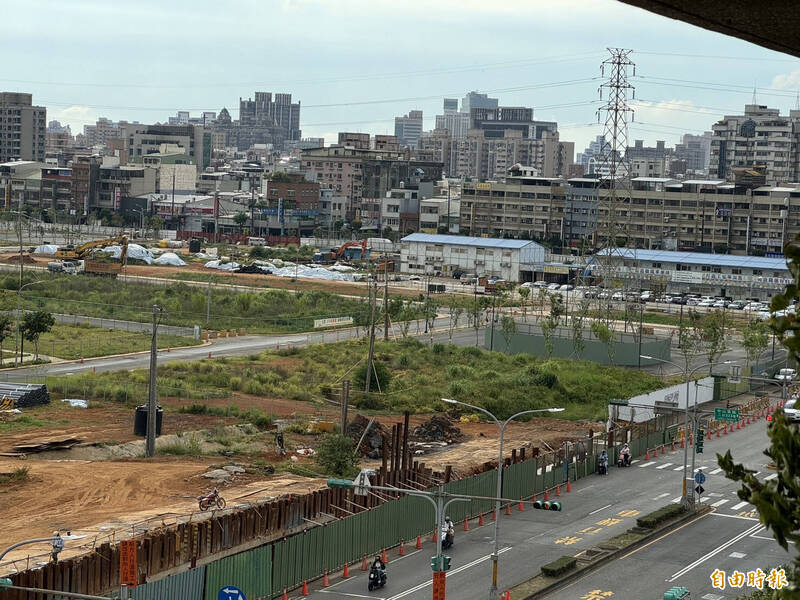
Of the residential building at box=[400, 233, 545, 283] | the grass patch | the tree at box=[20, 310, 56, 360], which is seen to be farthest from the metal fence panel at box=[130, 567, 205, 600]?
the residential building at box=[400, 233, 545, 283]

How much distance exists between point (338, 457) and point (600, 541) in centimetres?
1112

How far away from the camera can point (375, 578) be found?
32625 millimetres

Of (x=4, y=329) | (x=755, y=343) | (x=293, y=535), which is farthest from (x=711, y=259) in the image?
(x=293, y=535)

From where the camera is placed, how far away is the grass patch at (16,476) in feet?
135

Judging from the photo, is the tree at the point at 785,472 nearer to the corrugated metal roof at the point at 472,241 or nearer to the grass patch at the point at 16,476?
the grass patch at the point at 16,476

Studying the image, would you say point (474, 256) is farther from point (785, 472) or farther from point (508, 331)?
point (785, 472)

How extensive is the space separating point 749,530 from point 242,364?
37.4 metres

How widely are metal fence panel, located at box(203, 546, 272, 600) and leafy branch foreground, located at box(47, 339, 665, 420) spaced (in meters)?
29.5

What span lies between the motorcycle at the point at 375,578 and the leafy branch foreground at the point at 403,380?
96.4 feet

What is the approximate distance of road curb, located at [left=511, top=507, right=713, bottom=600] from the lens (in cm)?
3322

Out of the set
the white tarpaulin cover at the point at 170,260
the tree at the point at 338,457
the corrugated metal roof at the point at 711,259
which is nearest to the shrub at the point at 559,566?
the tree at the point at 338,457

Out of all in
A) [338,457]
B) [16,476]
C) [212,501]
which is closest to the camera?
[212,501]

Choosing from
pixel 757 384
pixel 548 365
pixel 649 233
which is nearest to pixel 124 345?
pixel 548 365

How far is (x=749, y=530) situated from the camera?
141 feet
